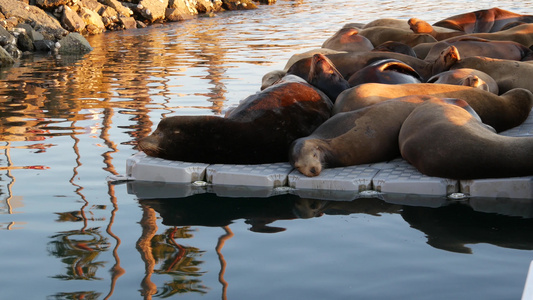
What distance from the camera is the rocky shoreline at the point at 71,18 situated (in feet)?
57.6

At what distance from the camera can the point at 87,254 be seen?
4430 mm

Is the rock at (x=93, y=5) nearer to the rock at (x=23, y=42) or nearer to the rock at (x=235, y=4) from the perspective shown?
the rock at (x=23, y=42)

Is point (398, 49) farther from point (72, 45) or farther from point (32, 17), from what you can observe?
point (32, 17)

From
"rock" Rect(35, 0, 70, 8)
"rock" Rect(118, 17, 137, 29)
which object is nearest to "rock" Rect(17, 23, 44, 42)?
"rock" Rect(35, 0, 70, 8)

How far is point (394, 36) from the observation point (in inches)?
454

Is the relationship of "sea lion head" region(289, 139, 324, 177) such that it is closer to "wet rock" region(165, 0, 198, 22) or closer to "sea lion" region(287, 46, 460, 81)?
"sea lion" region(287, 46, 460, 81)

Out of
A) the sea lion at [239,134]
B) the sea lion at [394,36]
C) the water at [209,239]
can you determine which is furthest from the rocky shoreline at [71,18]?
the sea lion at [239,134]

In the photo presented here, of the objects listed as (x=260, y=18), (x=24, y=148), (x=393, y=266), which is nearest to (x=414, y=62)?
(x=24, y=148)

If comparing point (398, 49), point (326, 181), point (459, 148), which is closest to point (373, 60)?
point (398, 49)

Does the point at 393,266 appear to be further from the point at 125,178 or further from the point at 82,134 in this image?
the point at 82,134

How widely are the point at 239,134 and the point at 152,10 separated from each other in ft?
67.8

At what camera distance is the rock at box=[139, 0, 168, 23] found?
25750 mm

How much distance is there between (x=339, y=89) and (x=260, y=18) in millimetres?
20756

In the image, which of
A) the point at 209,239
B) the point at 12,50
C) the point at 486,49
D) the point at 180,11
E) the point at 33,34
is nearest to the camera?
the point at 209,239
